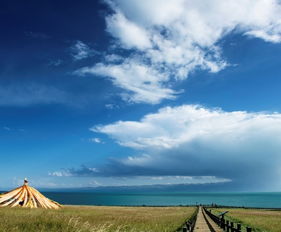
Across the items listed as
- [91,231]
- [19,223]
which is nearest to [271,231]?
[91,231]

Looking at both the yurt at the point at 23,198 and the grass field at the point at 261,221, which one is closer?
the grass field at the point at 261,221

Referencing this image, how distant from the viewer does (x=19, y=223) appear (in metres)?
10.7

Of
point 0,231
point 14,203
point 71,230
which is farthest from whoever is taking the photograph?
point 14,203

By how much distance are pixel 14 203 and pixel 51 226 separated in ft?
76.9

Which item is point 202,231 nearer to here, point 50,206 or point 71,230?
point 71,230

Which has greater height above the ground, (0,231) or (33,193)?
(33,193)

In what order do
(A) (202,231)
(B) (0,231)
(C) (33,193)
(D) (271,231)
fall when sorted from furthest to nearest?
(C) (33,193), (D) (271,231), (A) (202,231), (B) (0,231)

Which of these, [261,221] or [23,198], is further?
[261,221]

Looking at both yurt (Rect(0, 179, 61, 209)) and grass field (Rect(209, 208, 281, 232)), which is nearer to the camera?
grass field (Rect(209, 208, 281, 232))

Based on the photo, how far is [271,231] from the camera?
23.4 m

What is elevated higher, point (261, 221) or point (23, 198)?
point (23, 198)

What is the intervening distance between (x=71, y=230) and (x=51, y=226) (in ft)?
3.51

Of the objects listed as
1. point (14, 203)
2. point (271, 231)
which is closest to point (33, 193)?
point (14, 203)

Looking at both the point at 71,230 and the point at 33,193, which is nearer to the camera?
the point at 71,230
